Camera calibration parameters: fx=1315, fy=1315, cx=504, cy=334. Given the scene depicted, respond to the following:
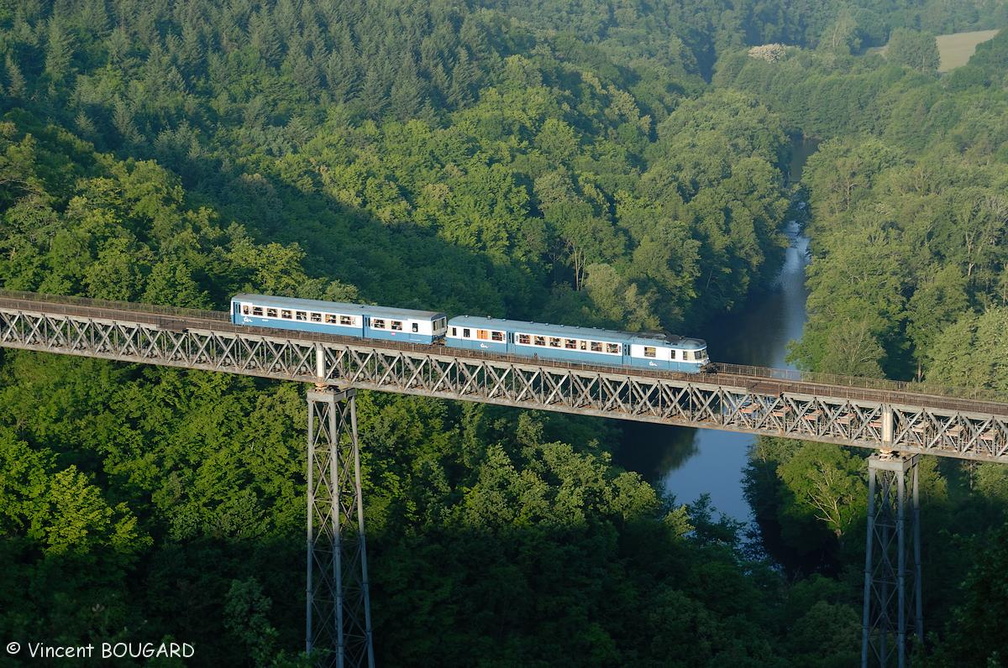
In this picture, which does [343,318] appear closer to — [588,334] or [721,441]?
[588,334]

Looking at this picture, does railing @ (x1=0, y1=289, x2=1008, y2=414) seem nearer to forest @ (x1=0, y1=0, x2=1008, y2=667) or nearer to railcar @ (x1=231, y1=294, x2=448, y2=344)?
railcar @ (x1=231, y1=294, x2=448, y2=344)

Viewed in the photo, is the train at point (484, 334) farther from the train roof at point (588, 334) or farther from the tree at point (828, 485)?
Result: the tree at point (828, 485)

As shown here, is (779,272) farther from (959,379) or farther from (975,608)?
(975,608)

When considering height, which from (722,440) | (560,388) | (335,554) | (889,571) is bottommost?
(889,571)

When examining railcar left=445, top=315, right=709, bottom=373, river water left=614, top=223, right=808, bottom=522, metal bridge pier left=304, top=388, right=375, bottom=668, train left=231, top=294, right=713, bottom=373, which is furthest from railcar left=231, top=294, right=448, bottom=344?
river water left=614, top=223, right=808, bottom=522

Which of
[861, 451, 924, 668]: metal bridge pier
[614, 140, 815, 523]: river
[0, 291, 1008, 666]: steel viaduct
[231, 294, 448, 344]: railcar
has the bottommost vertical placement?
[861, 451, 924, 668]: metal bridge pier

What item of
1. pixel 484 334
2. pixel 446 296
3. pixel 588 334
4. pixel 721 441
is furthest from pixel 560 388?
pixel 446 296
